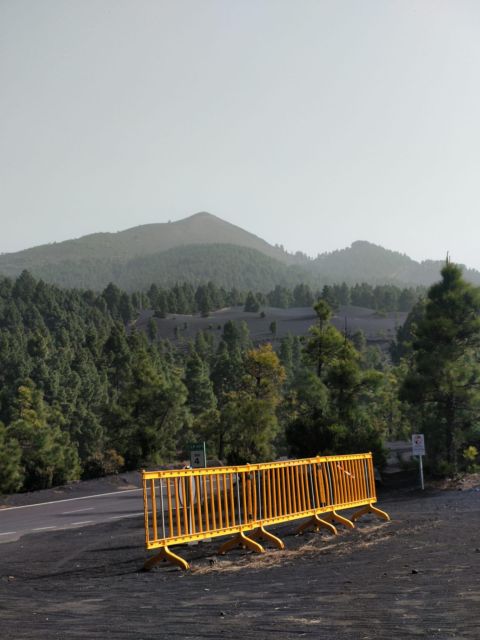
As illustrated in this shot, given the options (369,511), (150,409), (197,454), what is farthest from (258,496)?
(150,409)

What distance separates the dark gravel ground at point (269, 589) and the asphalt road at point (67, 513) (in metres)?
6.06

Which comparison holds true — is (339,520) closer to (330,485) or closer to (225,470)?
(330,485)

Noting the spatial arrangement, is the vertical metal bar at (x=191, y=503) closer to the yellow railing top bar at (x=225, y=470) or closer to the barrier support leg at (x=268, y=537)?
the yellow railing top bar at (x=225, y=470)

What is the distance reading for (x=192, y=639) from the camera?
20.1 feet

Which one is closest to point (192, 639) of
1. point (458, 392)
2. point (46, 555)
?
point (46, 555)

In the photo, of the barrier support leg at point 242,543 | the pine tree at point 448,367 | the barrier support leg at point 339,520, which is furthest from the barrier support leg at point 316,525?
the pine tree at point 448,367

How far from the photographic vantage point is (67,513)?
26.0 m

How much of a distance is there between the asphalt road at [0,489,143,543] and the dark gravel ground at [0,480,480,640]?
6060mm

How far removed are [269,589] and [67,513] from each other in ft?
61.2

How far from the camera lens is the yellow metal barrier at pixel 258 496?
11383 mm

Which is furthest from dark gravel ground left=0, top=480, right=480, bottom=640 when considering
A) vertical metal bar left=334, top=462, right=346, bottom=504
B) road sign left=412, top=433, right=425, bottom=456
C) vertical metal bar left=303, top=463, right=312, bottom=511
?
road sign left=412, top=433, right=425, bottom=456

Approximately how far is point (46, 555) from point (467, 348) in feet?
60.1

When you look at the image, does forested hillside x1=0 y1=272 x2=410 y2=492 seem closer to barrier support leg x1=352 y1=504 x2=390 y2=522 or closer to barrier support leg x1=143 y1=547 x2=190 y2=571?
barrier support leg x1=352 y1=504 x2=390 y2=522

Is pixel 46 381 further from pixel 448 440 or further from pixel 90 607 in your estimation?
pixel 90 607
